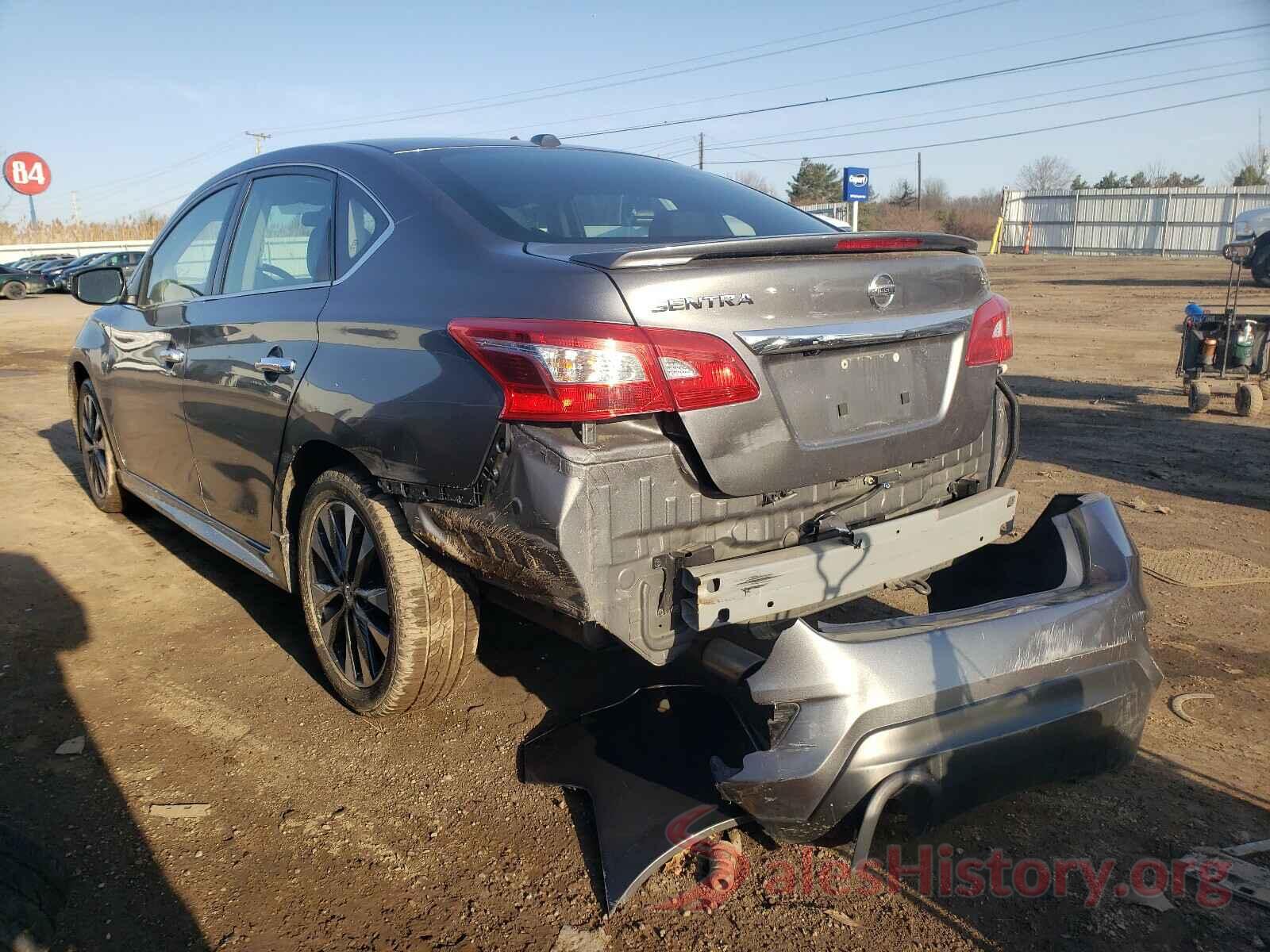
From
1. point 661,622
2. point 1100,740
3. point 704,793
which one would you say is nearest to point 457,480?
point 661,622

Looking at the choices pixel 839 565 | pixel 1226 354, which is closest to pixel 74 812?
pixel 839 565

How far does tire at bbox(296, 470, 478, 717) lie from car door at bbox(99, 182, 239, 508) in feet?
3.71

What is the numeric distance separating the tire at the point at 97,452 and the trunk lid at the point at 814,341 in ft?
13.0

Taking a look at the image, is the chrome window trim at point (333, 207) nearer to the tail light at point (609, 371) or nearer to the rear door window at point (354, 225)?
the rear door window at point (354, 225)

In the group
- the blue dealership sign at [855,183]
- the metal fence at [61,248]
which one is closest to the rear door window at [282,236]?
the blue dealership sign at [855,183]

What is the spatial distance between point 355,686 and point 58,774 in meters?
0.89

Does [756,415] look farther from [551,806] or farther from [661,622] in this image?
[551,806]

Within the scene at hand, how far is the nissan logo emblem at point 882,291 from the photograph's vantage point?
100 inches

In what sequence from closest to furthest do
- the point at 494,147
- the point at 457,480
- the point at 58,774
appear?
1. the point at 457,480
2. the point at 58,774
3. the point at 494,147

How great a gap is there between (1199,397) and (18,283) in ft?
105

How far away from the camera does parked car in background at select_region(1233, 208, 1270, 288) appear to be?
55.9 ft

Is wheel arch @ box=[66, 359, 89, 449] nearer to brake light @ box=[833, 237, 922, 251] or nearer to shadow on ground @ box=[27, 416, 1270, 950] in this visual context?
shadow on ground @ box=[27, 416, 1270, 950]

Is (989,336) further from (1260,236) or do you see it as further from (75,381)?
(1260,236)

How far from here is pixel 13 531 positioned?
213 inches
